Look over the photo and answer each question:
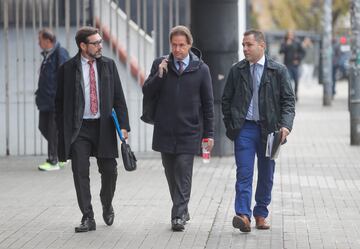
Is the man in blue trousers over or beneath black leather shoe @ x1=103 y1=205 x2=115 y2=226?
over

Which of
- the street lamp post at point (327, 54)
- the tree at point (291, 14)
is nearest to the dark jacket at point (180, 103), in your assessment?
the street lamp post at point (327, 54)

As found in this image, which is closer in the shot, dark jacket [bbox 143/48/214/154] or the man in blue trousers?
the man in blue trousers

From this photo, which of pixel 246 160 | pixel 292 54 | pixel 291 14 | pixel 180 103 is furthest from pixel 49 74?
pixel 291 14

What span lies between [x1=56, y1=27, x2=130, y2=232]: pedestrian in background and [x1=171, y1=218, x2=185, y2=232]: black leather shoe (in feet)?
2.26

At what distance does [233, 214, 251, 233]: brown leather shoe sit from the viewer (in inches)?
367

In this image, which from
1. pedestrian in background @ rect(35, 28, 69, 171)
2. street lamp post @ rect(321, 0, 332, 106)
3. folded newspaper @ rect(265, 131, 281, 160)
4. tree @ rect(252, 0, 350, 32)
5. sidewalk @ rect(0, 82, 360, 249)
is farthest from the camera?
tree @ rect(252, 0, 350, 32)

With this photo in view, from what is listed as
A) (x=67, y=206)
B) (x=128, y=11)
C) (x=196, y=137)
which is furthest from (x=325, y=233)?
(x=128, y=11)

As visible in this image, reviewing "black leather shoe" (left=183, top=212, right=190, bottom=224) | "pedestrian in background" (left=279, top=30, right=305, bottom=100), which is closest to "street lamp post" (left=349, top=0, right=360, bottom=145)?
"black leather shoe" (left=183, top=212, right=190, bottom=224)

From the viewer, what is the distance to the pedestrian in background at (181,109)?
31.4 ft

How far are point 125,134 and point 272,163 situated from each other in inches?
50.6

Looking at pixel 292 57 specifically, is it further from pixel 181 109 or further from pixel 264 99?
pixel 264 99

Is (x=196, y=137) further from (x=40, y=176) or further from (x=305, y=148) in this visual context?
(x=305, y=148)

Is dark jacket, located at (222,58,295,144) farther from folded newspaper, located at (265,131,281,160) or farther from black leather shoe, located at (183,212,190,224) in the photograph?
black leather shoe, located at (183,212,190,224)

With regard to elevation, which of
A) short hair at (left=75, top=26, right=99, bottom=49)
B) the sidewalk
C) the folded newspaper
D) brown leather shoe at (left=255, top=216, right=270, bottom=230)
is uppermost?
short hair at (left=75, top=26, right=99, bottom=49)
